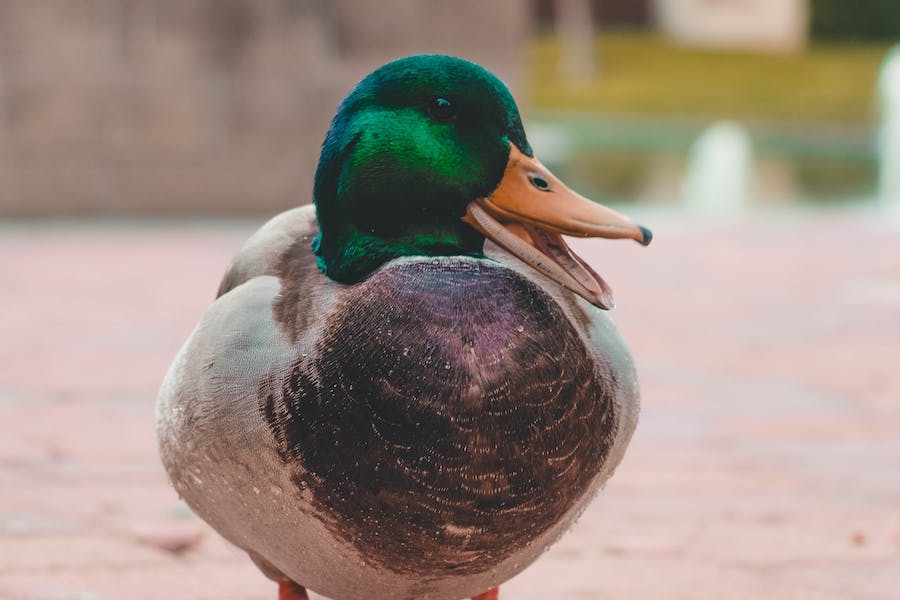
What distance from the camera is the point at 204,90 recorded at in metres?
6.61

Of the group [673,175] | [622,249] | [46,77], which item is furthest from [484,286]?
[673,175]

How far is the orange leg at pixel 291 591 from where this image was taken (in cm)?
179

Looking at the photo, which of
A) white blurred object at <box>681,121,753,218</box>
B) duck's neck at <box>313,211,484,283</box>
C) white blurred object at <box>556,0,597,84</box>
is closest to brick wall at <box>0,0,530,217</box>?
white blurred object at <box>681,121,753,218</box>

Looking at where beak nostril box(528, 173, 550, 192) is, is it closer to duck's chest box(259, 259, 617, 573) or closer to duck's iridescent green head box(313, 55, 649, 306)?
duck's iridescent green head box(313, 55, 649, 306)

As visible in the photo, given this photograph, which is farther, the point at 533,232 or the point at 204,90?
the point at 204,90

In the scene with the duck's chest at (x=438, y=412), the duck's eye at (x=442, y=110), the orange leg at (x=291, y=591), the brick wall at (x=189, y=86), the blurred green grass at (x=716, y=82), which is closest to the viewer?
the duck's chest at (x=438, y=412)

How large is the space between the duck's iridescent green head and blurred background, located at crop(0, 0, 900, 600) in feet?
2.47

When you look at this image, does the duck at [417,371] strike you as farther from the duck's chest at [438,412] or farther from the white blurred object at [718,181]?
the white blurred object at [718,181]

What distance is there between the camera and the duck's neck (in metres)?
1.53

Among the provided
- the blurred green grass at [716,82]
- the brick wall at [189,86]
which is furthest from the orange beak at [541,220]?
the blurred green grass at [716,82]

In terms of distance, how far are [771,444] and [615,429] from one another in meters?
1.48

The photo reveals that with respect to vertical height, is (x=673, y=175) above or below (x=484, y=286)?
below

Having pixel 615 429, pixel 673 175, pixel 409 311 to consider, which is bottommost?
pixel 673 175

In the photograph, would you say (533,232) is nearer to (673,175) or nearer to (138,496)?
(138,496)
